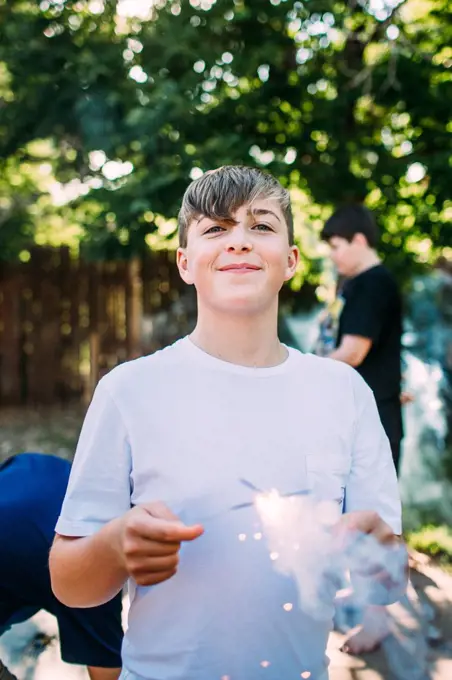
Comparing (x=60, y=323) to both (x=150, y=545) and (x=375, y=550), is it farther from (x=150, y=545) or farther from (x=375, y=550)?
(x=150, y=545)

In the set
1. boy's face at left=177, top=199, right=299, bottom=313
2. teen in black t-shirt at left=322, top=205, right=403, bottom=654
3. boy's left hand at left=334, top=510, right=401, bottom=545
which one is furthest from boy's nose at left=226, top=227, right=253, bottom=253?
teen in black t-shirt at left=322, top=205, right=403, bottom=654

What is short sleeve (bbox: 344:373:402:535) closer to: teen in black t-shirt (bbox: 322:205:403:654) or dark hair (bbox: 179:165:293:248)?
dark hair (bbox: 179:165:293:248)

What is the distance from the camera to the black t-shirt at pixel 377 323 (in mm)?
2973

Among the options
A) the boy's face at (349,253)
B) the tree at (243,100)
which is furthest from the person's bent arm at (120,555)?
the tree at (243,100)

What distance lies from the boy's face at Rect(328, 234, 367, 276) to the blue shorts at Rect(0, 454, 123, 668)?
159 cm

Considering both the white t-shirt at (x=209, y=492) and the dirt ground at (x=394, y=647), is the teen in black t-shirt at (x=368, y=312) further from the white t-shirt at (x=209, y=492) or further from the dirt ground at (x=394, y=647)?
the white t-shirt at (x=209, y=492)

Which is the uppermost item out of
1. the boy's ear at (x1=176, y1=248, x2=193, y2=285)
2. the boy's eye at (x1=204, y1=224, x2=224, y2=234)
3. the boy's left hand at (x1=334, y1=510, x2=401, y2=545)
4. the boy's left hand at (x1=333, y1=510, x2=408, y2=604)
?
the boy's eye at (x1=204, y1=224, x2=224, y2=234)

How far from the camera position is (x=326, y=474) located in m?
1.20

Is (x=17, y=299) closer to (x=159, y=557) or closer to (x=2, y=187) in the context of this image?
(x=2, y=187)

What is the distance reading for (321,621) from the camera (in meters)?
1.18

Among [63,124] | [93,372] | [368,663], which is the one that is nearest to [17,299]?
[93,372]

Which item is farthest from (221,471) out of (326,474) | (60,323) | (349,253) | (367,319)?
(60,323)

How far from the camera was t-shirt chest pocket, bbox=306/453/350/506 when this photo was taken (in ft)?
3.88

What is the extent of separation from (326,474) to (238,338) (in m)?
0.27
